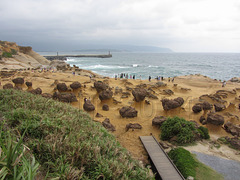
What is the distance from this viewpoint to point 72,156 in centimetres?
406

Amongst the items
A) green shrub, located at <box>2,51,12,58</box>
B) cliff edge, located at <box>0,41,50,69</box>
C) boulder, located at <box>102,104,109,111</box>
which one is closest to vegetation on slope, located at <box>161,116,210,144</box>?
boulder, located at <box>102,104,109,111</box>

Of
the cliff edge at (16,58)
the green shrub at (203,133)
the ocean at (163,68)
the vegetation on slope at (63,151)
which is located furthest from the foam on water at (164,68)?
the vegetation on slope at (63,151)

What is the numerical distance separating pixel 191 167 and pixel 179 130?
9.46 feet

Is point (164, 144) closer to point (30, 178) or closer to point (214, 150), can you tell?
point (214, 150)

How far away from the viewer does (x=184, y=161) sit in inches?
315

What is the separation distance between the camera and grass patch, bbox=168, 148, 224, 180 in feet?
24.0

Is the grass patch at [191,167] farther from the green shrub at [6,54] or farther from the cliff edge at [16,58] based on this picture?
the green shrub at [6,54]

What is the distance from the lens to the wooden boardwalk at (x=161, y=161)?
6.99m

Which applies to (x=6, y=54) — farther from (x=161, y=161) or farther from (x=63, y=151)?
(x=63, y=151)

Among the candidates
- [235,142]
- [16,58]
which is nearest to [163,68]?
[16,58]

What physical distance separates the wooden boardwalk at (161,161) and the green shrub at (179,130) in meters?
1.37

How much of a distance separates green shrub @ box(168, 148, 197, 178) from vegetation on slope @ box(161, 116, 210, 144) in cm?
124

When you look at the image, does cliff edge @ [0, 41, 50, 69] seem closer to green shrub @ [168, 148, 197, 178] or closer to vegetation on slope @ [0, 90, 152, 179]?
vegetation on slope @ [0, 90, 152, 179]

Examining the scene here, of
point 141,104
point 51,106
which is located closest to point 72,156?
point 51,106
